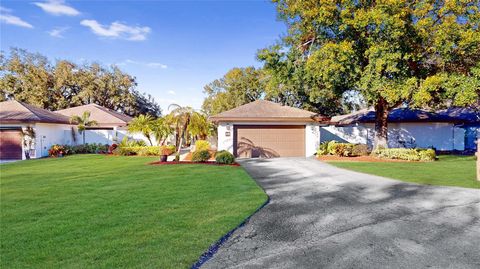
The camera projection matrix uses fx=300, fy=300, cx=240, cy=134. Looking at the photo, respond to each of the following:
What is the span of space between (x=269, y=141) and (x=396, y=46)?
9292mm

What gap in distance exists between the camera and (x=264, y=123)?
19.9 m

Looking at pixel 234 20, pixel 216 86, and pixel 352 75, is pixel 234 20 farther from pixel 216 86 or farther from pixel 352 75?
pixel 216 86

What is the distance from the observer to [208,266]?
3.86 meters

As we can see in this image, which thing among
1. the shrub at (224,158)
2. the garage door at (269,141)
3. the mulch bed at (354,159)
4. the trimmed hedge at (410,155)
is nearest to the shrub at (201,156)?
the shrub at (224,158)

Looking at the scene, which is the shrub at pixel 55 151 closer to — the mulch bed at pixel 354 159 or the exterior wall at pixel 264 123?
the exterior wall at pixel 264 123

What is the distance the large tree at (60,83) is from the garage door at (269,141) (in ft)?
87.8

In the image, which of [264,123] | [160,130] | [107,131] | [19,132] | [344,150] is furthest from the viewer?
[107,131]

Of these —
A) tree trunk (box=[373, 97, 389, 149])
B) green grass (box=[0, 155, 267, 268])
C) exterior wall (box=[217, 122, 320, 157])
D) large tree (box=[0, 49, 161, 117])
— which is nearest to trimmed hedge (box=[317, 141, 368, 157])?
exterior wall (box=[217, 122, 320, 157])

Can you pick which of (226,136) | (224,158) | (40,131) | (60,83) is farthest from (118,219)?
(60,83)

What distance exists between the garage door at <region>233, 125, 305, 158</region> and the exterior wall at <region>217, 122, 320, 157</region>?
0.90 feet

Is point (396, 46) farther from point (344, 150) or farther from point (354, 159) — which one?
point (344, 150)

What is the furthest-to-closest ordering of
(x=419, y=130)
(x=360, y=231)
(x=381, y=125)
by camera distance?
(x=419, y=130) < (x=381, y=125) < (x=360, y=231)

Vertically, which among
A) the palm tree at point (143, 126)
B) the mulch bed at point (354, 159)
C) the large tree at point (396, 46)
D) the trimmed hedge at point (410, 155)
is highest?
the large tree at point (396, 46)

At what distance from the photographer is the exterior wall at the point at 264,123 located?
774 inches
